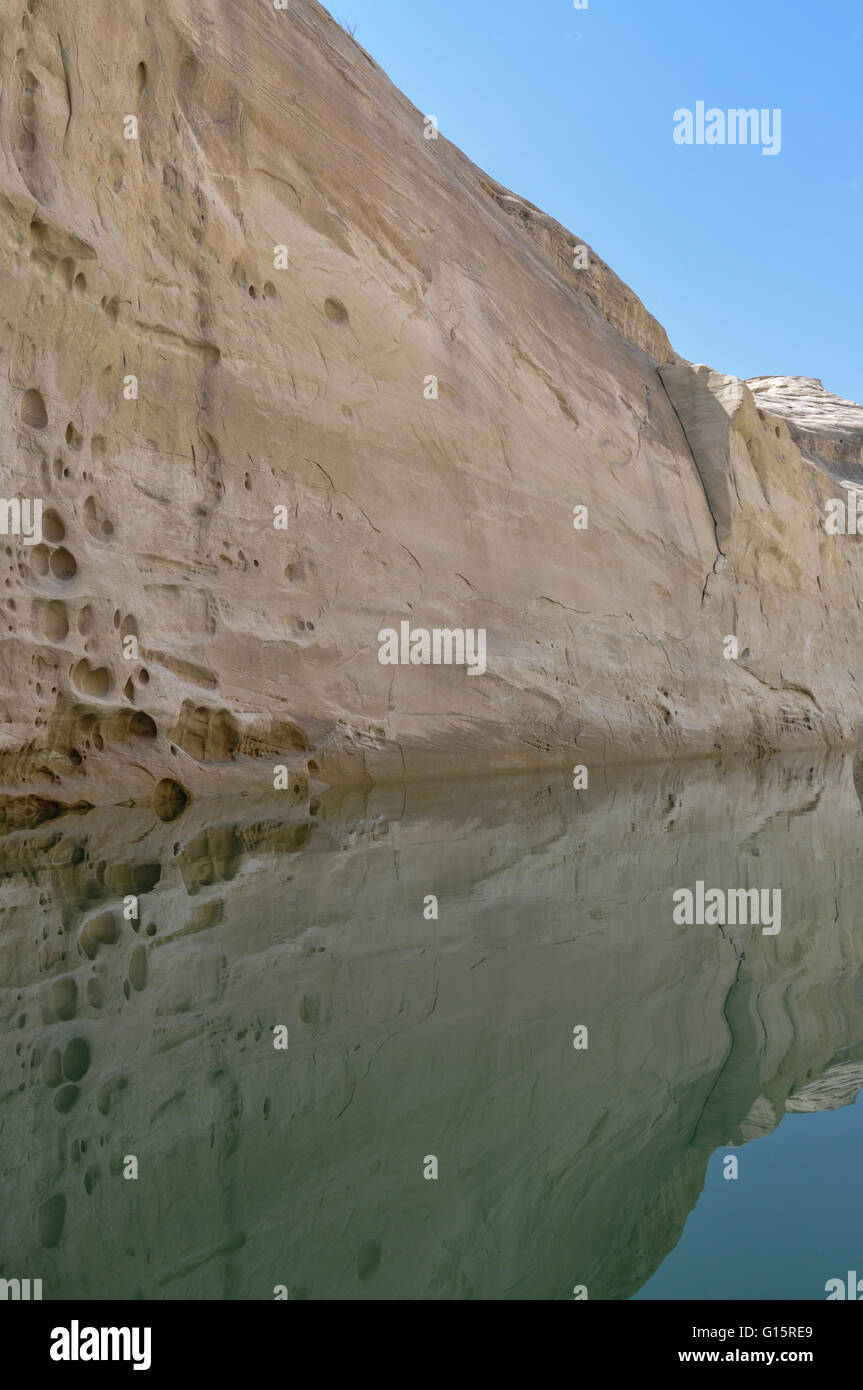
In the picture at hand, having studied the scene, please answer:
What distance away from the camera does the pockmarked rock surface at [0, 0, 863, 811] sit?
6.59 m

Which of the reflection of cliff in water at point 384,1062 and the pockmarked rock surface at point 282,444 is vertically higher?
the pockmarked rock surface at point 282,444

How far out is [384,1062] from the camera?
7.91ft

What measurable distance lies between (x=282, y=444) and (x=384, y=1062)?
670 cm

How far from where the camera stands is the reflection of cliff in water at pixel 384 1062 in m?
1.64

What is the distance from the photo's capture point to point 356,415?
9.04 meters

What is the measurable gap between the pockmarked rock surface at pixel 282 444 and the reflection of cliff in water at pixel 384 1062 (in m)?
2.20
